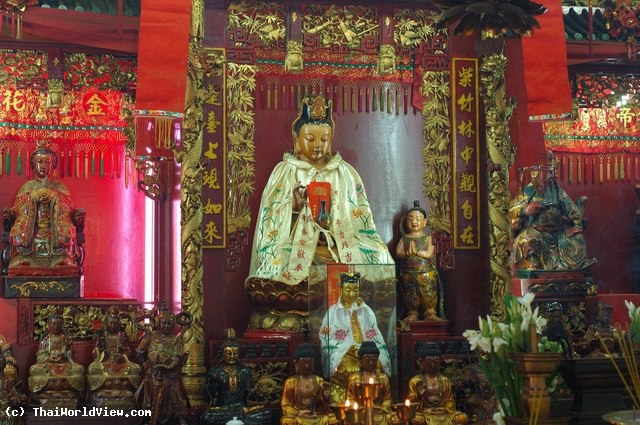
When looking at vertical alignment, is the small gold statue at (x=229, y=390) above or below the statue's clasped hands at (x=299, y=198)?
below

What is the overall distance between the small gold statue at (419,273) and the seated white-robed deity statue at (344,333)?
100 centimetres

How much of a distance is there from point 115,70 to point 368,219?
2769 millimetres

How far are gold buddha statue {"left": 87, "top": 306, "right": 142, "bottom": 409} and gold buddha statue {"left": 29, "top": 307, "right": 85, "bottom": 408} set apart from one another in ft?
0.39

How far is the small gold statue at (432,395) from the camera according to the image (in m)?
9.98

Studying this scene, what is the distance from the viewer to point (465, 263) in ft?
37.9

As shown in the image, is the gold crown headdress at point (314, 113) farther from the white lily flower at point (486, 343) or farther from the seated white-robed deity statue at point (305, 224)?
the white lily flower at point (486, 343)

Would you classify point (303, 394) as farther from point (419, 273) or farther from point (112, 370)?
point (419, 273)

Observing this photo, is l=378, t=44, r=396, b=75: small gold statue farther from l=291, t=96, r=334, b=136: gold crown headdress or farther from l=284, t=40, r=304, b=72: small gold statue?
l=284, t=40, r=304, b=72: small gold statue

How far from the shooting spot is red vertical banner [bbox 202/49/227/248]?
431 inches

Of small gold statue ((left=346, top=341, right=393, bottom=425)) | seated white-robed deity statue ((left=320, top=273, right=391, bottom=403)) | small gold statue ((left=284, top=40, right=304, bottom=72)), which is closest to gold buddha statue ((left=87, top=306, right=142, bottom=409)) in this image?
seated white-robed deity statue ((left=320, top=273, right=391, bottom=403))

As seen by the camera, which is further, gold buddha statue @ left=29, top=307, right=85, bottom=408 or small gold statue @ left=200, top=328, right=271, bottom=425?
gold buddha statue @ left=29, top=307, right=85, bottom=408

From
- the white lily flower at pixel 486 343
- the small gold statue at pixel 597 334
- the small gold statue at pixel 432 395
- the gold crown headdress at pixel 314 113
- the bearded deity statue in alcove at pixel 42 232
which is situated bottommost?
the small gold statue at pixel 432 395

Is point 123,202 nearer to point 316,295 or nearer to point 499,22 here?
point 316,295

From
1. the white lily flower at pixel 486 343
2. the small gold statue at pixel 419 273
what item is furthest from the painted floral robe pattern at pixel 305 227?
the white lily flower at pixel 486 343
